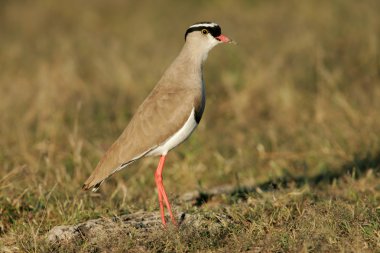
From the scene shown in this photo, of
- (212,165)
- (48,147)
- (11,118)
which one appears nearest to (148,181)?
(212,165)

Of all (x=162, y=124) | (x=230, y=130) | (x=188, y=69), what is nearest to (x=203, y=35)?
(x=188, y=69)

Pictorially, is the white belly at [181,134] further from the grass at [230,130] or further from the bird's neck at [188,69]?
the grass at [230,130]

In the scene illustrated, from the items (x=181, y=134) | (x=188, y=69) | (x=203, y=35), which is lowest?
(x=181, y=134)

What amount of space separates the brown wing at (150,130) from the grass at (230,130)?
366 millimetres

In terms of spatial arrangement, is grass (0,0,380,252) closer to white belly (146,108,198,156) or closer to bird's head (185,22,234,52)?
white belly (146,108,198,156)

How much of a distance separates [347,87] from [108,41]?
456cm

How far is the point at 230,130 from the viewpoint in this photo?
8.11 metres

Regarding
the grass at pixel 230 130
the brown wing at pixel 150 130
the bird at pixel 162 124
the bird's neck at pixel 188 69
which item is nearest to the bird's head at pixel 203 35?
the bird's neck at pixel 188 69

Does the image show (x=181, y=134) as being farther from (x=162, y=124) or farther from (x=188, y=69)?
(x=188, y=69)

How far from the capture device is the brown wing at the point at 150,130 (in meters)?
5.18

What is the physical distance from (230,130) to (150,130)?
2998mm

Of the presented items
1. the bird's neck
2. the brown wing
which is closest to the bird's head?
the bird's neck

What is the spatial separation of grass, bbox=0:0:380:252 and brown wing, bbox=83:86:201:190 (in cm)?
37

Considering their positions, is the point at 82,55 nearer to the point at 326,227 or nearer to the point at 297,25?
the point at 297,25
